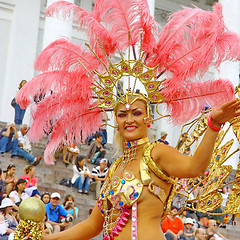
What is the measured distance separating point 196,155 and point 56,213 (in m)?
6.18

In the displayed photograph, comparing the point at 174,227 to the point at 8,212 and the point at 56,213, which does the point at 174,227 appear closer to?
the point at 56,213

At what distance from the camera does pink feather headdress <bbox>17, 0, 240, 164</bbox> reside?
14.6ft

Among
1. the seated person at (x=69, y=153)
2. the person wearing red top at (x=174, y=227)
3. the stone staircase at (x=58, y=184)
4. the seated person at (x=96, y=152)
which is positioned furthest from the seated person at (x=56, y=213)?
the seated person at (x=96, y=152)

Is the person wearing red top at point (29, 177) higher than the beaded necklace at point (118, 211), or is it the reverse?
the beaded necklace at point (118, 211)

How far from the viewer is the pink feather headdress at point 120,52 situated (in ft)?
14.6

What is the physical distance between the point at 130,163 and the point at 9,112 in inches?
673

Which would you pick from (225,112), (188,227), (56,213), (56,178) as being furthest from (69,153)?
(225,112)

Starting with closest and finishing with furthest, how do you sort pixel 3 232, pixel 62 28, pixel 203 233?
pixel 3 232, pixel 203 233, pixel 62 28

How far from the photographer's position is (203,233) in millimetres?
10094

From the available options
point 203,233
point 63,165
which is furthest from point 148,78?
point 63,165

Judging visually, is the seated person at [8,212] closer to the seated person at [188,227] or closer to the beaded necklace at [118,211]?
the seated person at [188,227]

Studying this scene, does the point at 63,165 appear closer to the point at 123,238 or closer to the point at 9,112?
the point at 9,112

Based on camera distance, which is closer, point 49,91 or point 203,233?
point 49,91

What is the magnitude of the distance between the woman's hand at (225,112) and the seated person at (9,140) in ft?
30.1
